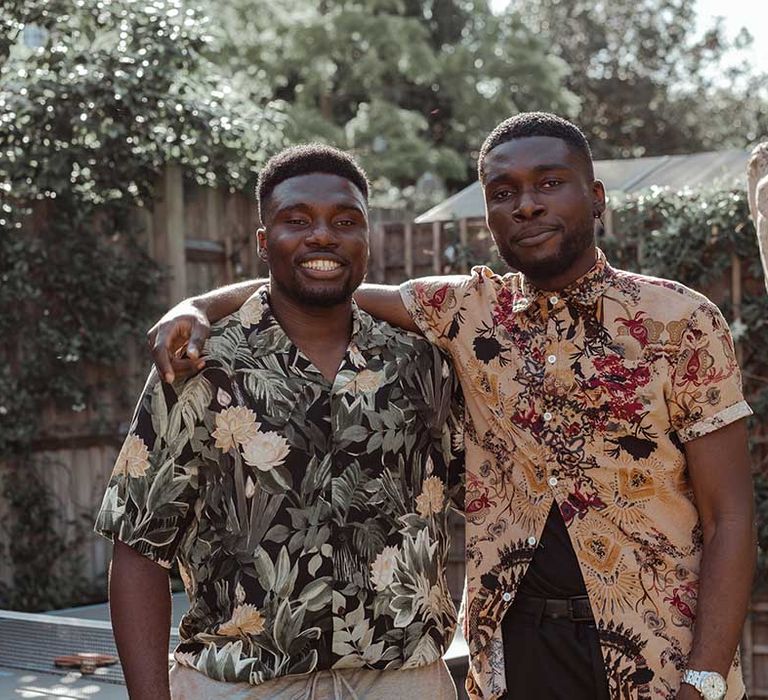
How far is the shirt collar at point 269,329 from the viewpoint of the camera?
272cm

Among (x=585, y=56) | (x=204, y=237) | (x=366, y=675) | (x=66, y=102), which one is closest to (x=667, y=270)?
(x=204, y=237)

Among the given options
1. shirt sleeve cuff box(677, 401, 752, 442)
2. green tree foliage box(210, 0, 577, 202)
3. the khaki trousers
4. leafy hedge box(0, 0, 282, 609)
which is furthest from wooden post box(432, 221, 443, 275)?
green tree foliage box(210, 0, 577, 202)

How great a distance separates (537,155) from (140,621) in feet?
4.42

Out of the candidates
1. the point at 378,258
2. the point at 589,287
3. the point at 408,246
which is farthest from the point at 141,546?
the point at 378,258

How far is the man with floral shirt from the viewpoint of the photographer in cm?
255

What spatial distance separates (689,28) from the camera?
28234 mm

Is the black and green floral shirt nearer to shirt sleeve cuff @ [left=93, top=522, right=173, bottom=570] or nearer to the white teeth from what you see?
shirt sleeve cuff @ [left=93, top=522, right=173, bottom=570]

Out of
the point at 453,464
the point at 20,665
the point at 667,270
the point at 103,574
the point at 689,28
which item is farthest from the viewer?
the point at 689,28

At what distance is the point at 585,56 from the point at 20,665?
25.3m

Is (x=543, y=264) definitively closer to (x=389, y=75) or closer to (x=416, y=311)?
(x=416, y=311)

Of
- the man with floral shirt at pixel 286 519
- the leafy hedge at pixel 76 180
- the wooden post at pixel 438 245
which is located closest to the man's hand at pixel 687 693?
the man with floral shirt at pixel 286 519

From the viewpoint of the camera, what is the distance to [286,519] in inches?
101

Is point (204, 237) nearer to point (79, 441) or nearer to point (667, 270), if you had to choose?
point (79, 441)

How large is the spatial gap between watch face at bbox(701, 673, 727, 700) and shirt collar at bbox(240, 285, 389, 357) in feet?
3.35
